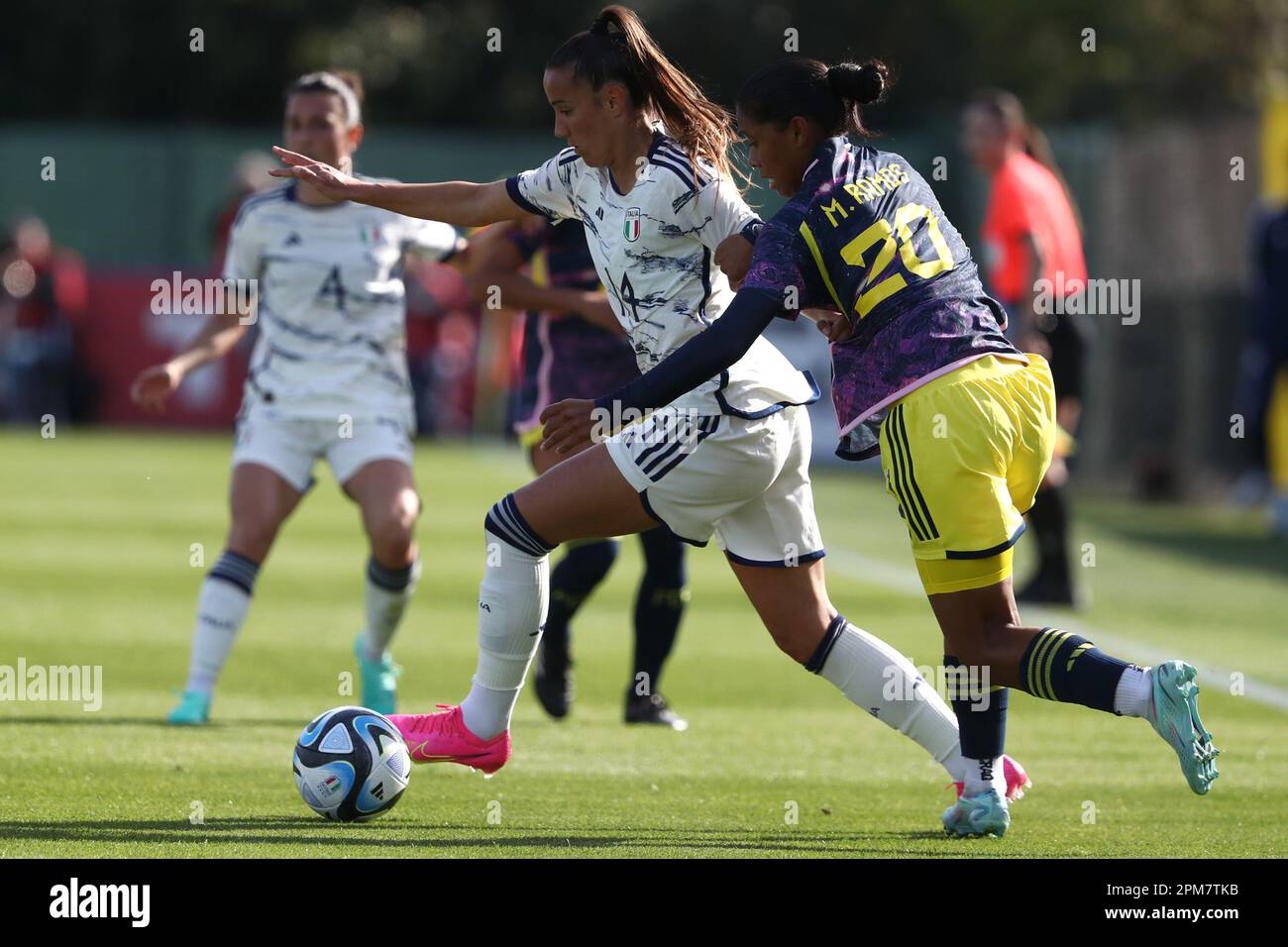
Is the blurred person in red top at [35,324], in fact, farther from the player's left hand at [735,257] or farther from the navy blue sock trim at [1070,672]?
the navy blue sock trim at [1070,672]

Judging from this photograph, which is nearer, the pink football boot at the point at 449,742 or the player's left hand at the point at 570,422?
the player's left hand at the point at 570,422

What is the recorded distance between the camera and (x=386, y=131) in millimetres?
33531

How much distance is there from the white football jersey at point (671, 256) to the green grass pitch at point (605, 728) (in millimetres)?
1215

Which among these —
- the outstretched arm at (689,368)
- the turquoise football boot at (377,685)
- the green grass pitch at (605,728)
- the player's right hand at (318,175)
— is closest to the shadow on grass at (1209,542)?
the green grass pitch at (605,728)

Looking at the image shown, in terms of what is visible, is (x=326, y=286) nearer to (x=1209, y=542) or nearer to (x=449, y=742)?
(x=449, y=742)

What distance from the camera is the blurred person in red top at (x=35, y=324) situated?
27.3 m

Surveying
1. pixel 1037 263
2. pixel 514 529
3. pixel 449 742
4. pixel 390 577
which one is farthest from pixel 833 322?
pixel 1037 263

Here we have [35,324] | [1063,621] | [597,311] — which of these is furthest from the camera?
[35,324]

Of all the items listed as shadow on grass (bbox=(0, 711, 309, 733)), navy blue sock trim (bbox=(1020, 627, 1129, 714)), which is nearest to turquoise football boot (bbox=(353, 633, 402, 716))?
shadow on grass (bbox=(0, 711, 309, 733))

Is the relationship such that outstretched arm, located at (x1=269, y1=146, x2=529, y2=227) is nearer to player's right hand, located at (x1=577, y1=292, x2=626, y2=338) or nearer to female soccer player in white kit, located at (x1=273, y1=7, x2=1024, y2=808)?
female soccer player in white kit, located at (x1=273, y1=7, x2=1024, y2=808)

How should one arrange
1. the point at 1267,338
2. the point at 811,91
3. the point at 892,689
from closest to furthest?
the point at 811,91
the point at 892,689
the point at 1267,338

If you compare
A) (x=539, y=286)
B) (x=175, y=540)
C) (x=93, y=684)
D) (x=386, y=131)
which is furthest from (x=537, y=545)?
(x=386, y=131)

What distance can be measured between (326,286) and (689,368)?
3046mm

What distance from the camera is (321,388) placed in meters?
7.91
